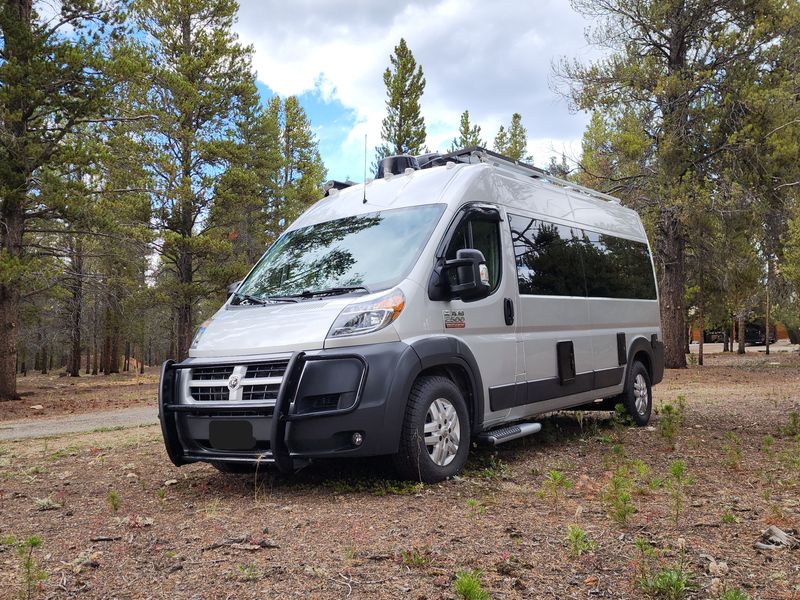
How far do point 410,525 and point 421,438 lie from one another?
3.51 feet

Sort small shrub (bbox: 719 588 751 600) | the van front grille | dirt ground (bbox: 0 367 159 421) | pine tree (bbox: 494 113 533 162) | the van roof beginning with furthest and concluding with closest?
1. pine tree (bbox: 494 113 533 162)
2. dirt ground (bbox: 0 367 159 421)
3. the van roof
4. the van front grille
5. small shrub (bbox: 719 588 751 600)

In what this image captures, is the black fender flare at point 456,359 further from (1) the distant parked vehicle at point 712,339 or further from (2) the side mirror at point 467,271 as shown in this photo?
(1) the distant parked vehicle at point 712,339

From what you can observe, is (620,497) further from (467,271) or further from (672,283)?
(672,283)

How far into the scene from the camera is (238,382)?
16.4 feet

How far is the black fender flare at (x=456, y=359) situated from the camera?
5.17 m

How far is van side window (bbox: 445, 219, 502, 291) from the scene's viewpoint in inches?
234

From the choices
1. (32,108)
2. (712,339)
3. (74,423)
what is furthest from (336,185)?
(712,339)

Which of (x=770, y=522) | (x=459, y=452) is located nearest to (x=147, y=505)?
(x=459, y=452)

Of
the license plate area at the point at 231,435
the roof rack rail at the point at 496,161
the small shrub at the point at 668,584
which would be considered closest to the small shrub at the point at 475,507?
the small shrub at the point at 668,584

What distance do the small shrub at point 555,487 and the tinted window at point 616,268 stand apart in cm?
315

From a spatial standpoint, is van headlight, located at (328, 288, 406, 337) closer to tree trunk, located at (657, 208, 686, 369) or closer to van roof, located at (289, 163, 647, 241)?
van roof, located at (289, 163, 647, 241)

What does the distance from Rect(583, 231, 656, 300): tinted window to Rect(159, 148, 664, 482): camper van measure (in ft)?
0.20

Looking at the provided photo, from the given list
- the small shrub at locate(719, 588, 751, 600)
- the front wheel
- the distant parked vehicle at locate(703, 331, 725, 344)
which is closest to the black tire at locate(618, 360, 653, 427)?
the front wheel

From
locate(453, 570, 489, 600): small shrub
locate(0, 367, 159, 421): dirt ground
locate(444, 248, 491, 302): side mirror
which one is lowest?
locate(0, 367, 159, 421): dirt ground
